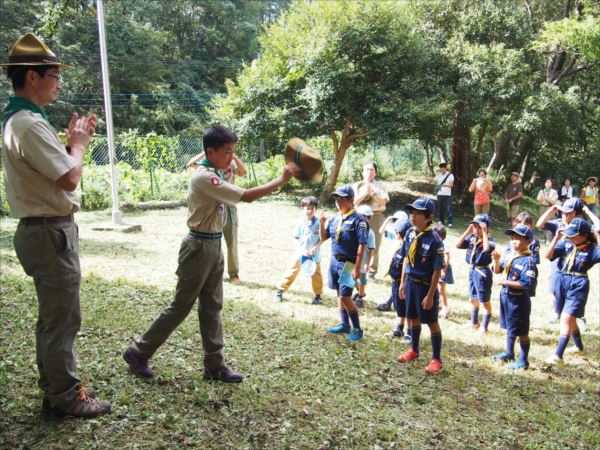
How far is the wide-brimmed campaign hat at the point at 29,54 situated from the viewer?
2.96 m

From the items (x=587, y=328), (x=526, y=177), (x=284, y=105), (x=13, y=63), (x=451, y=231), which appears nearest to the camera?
(x=13, y=63)

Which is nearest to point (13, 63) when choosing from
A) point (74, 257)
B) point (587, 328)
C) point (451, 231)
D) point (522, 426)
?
point (74, 257)

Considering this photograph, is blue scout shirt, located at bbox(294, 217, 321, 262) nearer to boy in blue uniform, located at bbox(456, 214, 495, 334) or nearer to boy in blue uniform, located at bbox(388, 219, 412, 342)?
boy in blue uniform, located at bbox(388, 219, 412, 342)

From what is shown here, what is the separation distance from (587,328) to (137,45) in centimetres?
2604

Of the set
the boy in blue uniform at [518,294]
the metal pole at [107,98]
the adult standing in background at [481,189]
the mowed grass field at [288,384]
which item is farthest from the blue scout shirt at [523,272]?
the adult standing in background at [481,189]

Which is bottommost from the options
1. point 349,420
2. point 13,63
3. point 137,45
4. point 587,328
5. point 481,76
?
point 587,328

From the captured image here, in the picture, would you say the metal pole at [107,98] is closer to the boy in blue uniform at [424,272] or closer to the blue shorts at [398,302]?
the blue shorts at [398,302]

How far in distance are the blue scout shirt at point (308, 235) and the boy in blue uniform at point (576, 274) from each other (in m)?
3.18

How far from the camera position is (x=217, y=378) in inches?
164

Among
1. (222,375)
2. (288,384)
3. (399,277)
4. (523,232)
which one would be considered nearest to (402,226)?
(399,277)

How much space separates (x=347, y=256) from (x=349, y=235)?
250 millimetres

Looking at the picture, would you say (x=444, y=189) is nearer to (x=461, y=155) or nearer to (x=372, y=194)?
(x=461, y=155)

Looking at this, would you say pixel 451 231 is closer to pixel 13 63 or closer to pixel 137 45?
pixel 13 63

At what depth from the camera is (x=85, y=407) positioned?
332 cm
